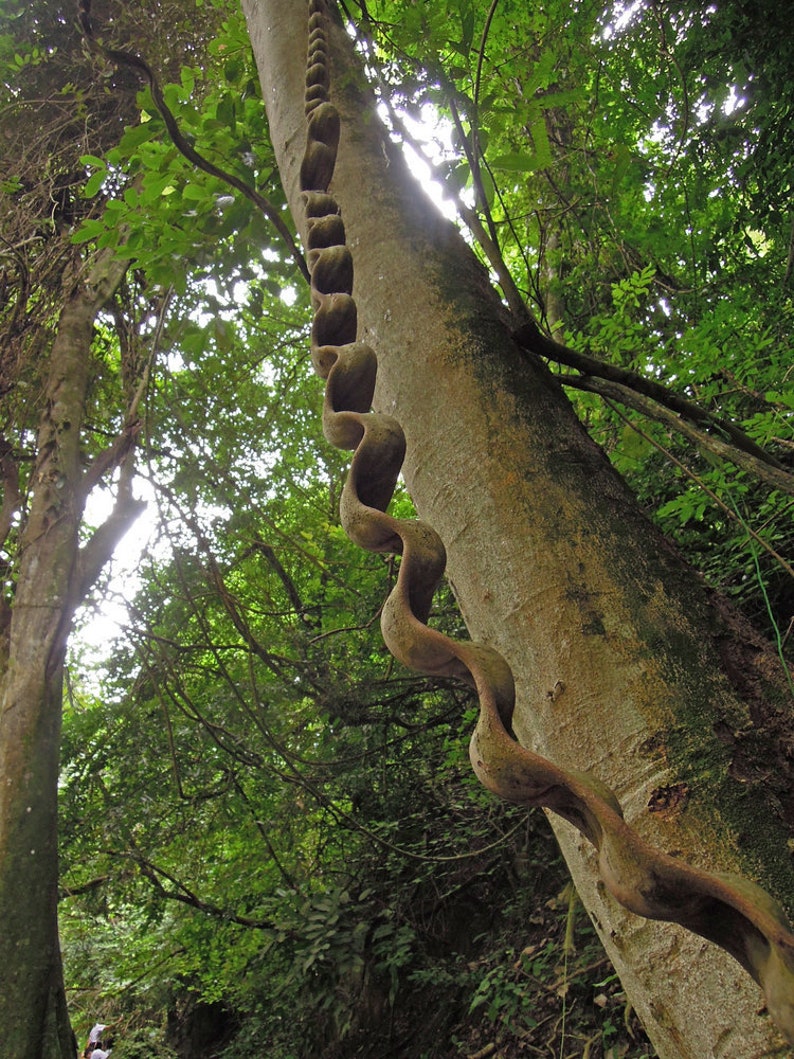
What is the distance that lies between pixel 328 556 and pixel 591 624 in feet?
11.2

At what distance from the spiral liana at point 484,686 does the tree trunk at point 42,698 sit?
218 centimetres

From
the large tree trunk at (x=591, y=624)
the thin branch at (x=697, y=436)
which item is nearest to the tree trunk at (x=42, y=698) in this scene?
the large tree trunk at (x=591, y=624)

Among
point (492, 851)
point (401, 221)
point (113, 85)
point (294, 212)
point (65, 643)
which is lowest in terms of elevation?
point (492, 851)

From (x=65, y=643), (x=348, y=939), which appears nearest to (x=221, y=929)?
(x=348, y=939)

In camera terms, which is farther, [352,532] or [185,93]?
[185,93]

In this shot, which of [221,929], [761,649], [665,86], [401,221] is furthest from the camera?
[221,929]

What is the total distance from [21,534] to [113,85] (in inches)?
87.6

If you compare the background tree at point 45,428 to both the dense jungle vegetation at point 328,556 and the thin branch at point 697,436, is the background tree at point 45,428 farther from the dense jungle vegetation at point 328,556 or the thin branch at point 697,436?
the thin branch at point 697,436

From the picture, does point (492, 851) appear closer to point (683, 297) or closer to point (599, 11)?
point (683, 297)

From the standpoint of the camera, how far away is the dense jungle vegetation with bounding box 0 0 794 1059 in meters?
2.18

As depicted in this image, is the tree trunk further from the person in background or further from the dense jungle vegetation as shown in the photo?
the person in background

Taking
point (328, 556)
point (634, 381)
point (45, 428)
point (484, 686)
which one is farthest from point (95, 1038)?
point (484, 686)

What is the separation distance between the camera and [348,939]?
308 centimetres

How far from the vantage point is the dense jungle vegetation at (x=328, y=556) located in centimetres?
218
